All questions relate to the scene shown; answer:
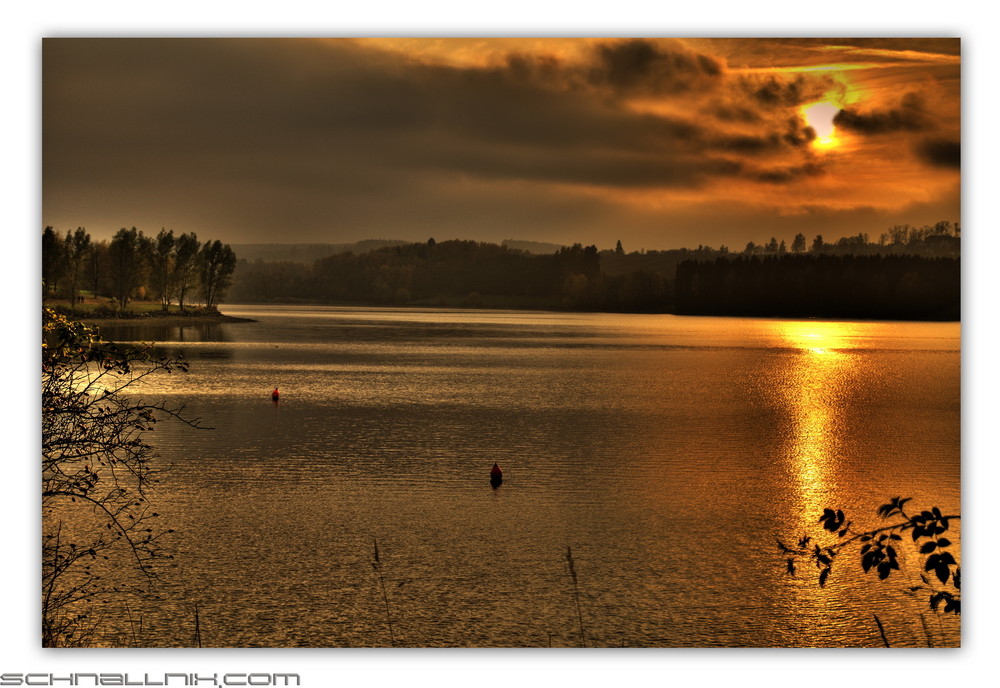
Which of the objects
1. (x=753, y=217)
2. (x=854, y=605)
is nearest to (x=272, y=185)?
(x=753, y=217)

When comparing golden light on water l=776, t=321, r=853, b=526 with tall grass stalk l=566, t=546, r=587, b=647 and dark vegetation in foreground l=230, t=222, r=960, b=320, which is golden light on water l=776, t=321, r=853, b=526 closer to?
dark vegetation in foreground l=230, t=222, r=960, b=320

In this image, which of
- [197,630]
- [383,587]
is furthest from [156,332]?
[197,630]

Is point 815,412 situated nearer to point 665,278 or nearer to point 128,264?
point 665,278

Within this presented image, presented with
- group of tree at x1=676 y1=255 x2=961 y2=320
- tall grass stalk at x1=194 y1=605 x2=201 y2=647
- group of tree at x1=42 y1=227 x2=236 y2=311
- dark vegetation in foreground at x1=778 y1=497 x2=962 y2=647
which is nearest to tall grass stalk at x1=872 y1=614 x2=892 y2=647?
dark vegetation in foreground at x1=778 y1=497 x2=962 y2=647

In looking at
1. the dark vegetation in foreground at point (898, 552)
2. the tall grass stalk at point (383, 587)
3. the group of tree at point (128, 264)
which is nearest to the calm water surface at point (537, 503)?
the tall grass stalk at point (383, 587)

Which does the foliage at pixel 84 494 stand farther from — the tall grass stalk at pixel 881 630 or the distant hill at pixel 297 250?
the tall grass stalk at pixel 881 630

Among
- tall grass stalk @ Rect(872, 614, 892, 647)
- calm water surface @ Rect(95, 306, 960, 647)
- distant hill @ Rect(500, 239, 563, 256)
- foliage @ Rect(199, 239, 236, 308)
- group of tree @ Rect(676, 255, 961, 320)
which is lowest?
tall grass stalk @ Rect(872, 614, 892, 647)
